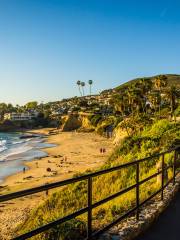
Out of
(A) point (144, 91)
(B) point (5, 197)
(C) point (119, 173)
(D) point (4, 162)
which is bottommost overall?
(D) point (4, 162)

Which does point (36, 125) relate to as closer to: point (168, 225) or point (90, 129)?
point (90, 129)

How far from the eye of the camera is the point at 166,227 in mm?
5254

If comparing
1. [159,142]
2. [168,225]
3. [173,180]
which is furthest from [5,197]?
[159,142]

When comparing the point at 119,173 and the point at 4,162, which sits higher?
the point at 119,173

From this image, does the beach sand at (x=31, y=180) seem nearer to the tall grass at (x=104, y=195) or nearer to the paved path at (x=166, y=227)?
the tall grass at (x=104, y=195)

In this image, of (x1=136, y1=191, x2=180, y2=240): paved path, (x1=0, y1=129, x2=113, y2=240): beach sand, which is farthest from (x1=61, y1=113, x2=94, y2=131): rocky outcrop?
(x1=136, y1=191, x2=180, y2=240): paved path

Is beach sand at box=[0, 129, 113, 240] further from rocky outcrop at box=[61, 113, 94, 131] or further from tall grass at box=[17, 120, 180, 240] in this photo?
rocky outcrop at box=[61, 113, 94, 131]

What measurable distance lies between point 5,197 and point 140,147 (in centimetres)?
1400

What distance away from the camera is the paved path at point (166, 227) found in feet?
15.8

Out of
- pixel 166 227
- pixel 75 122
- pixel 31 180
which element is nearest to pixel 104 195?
pixel 166 227

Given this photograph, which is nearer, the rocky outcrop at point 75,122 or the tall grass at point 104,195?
the tall grass at point 104,195

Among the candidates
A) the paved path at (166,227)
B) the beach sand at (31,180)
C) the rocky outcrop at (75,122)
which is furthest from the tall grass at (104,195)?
the rocky outcrop at (75,122)

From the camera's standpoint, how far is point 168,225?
534cm

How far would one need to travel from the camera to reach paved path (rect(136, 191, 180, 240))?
4.81 m
